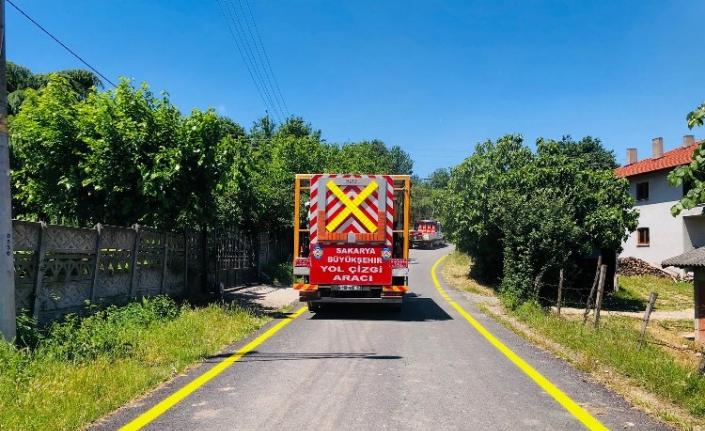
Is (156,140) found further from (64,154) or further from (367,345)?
(367,345)

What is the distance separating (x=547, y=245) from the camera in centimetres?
1786

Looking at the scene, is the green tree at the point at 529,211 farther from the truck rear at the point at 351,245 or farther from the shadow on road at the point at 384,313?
the truck rear at the point at 351,245

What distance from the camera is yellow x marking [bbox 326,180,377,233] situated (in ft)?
42.2

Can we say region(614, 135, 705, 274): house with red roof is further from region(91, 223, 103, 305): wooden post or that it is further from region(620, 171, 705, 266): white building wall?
region(91, 223, 103, 305): wooden post

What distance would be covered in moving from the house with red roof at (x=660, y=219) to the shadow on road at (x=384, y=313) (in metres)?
23.0

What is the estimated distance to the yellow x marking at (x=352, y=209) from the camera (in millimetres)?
12875

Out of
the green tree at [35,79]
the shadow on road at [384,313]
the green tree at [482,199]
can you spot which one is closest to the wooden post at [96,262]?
the shadow on road at [384,313]

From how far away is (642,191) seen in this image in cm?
3697

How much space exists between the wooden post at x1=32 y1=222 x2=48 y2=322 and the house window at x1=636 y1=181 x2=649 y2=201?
3655 cm

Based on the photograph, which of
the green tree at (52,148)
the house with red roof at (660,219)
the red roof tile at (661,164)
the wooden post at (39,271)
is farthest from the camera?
the house with red roof at (660,219)

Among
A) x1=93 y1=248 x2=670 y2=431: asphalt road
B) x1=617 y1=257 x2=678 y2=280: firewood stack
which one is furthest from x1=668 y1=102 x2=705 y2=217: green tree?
x1=617 y1=257 x2=678 y2=280: firewood stack

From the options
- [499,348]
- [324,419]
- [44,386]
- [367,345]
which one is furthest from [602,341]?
[44,386]

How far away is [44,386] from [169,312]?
17.4 ft

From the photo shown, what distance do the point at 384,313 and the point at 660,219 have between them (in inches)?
1096
